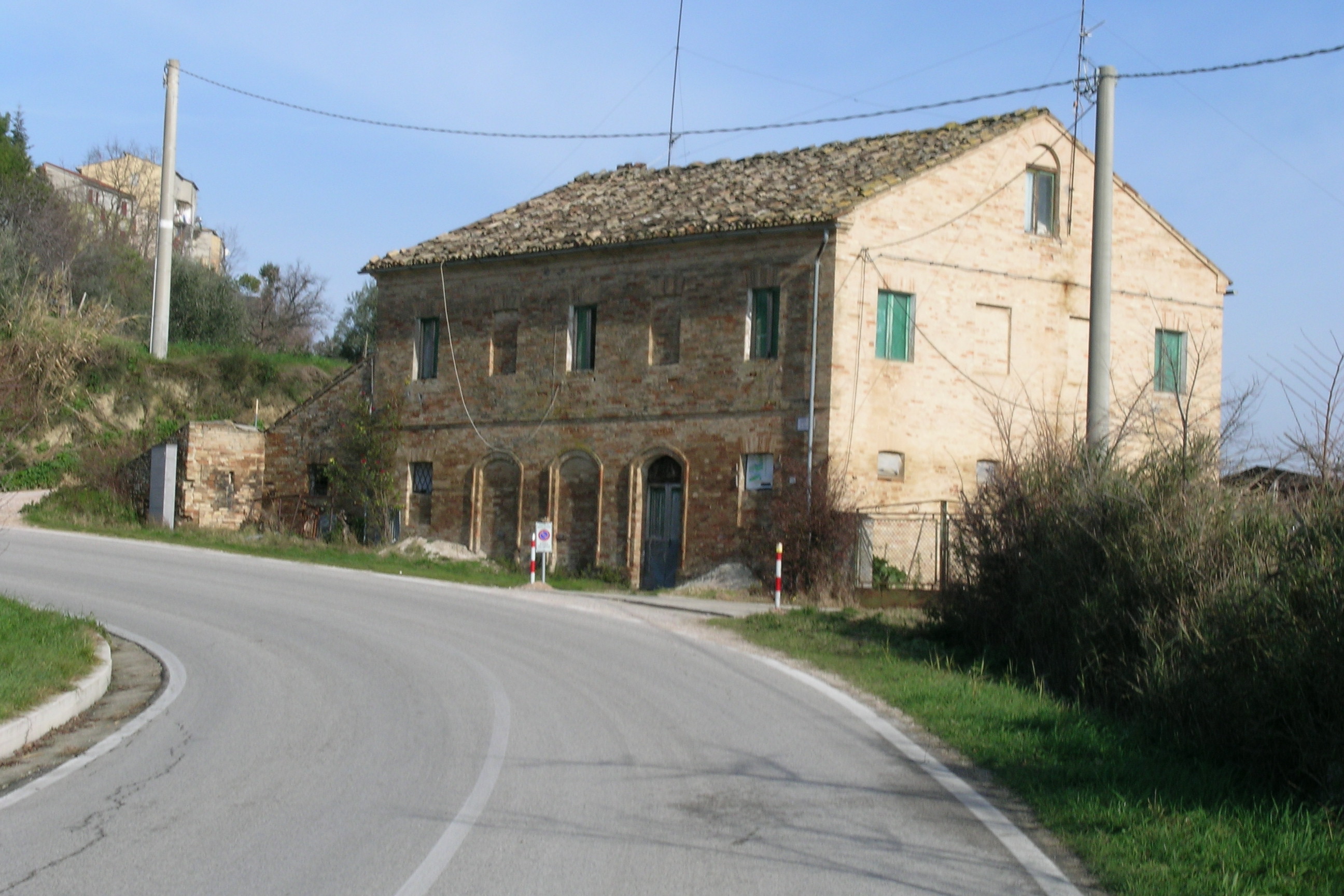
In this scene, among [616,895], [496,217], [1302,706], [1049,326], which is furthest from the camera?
[496,217]

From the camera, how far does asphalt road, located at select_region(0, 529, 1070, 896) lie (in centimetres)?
629

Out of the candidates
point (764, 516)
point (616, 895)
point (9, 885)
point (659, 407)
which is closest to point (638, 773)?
point (616, 895)

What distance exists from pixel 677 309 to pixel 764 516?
193 inches

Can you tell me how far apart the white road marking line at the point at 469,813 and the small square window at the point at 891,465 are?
15.8 metres

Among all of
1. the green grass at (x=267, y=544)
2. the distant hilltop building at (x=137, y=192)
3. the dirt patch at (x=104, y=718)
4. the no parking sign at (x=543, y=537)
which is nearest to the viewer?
the dirt patch at (x=104, y=718)

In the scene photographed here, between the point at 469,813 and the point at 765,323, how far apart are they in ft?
64.9

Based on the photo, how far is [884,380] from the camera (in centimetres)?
2597

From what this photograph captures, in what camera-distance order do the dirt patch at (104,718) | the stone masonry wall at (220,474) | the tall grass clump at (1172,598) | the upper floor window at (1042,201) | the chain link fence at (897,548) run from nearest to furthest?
1. the tall grass clump at (1172,598)
2. the dirt patch at (104,718)
3. the chain link fence at (897,548)
4. the upper floor window at (1042,201)
5. the stone masonry wall at (220,474)

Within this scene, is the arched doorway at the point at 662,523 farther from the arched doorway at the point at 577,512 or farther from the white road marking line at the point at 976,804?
the white road marking line at the point at 976,804

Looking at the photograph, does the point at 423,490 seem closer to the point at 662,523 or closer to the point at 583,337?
the point at 583,337

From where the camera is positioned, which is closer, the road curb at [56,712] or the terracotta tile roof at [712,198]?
the road curb at [56,712]

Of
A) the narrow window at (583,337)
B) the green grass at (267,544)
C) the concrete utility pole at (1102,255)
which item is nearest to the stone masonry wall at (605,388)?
the narrow window at (583,337)

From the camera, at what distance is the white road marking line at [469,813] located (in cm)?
609

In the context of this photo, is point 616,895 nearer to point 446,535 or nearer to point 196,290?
point 446,535
